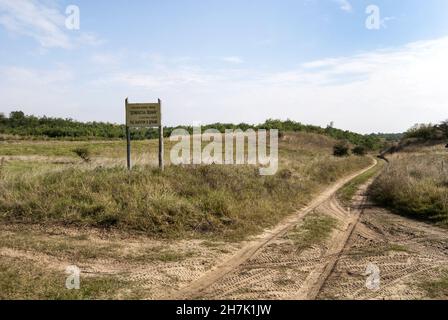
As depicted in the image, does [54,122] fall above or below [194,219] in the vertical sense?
above

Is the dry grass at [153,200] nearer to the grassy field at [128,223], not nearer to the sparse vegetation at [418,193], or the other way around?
the grassy field at [128,223]

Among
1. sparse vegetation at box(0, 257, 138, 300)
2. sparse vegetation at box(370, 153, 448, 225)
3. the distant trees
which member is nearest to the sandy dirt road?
sparse vegetation at box(0, 257, 138, 300)

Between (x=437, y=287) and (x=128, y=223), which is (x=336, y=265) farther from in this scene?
(x=128, y=223)

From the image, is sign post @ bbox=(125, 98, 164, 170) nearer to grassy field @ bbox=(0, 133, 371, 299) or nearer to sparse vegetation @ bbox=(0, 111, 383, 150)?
grassy field @ bbox=(0, 133, 371, 299)

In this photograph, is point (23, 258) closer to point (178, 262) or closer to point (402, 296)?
point (178, 262)

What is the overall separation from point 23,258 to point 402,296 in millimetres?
5870

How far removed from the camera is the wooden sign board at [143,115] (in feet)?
38.7

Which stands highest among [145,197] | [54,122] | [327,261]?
[54,122]

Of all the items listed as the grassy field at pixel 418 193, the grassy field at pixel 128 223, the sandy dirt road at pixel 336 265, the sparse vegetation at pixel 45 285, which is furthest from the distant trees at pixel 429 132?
the sparse vegetation at pixel 45 285

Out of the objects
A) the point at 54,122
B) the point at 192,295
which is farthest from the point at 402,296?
the point at 54,122

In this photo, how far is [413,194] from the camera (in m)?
11.9

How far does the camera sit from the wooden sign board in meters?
11.8

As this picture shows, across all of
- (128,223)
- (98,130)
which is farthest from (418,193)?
(98,130)

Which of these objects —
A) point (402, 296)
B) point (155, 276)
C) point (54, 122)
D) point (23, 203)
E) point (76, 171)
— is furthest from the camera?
point (54, 122)
